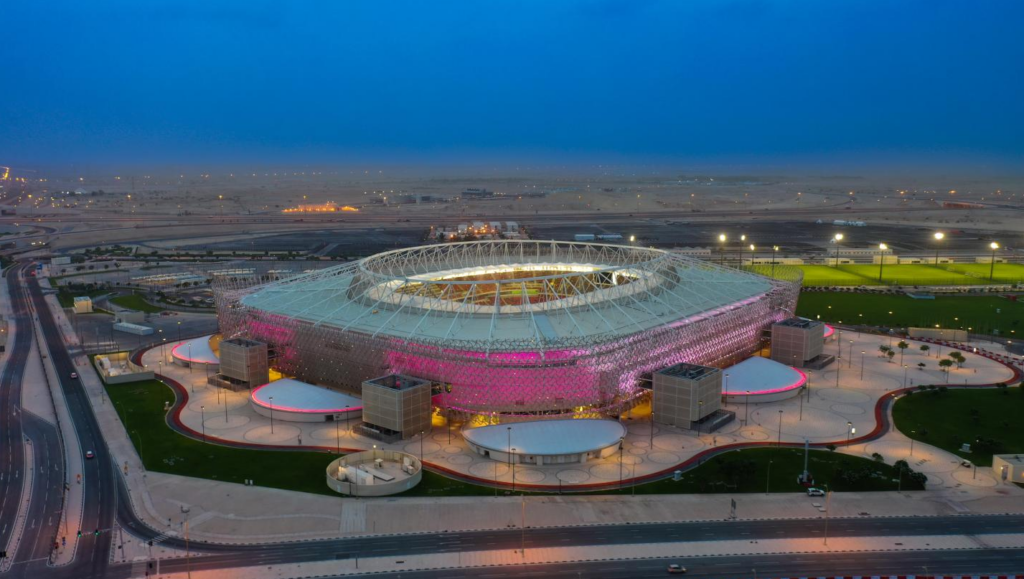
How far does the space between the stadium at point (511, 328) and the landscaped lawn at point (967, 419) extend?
58.7 feet

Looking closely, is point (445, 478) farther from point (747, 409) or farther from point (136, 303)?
point (136, 303)

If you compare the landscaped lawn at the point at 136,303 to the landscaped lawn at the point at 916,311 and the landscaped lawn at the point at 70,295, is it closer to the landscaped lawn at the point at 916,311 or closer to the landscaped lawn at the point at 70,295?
the landscaped lawn at the point at 70,295

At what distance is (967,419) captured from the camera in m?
64.1

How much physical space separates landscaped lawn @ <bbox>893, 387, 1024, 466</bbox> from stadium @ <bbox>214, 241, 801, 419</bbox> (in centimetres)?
1790

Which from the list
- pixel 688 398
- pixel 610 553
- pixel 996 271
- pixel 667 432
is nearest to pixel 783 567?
pixel 610 553

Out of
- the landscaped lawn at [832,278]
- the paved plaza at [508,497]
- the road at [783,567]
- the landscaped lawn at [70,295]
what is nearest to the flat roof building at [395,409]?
the paved plaza at [508,497]

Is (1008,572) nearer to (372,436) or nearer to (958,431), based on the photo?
(958,431)

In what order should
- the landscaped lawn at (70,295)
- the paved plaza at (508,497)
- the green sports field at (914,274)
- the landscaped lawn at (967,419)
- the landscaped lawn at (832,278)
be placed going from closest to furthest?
the paved plaza at (508,497), the landscaped lawn at (967,419), the landscaped lawn at (70,295), the landscaped lawn at (832,278), the green sports field at (914,274)

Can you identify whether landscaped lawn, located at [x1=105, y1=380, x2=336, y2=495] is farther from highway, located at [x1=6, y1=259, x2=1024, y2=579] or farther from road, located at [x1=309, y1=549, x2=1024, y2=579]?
road, located at [x1=309, y1=549, x2=1024, y2=579]

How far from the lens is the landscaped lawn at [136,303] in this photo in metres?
118

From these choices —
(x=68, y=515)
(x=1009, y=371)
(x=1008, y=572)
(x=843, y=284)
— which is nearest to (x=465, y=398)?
(x=68, y=515)

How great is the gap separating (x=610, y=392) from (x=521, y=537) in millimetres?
21910

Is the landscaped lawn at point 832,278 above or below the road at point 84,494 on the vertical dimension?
above

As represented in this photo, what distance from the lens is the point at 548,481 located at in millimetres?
51750
